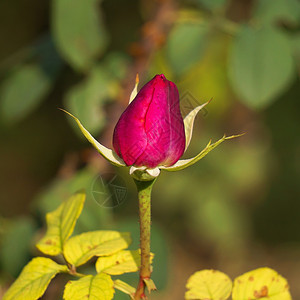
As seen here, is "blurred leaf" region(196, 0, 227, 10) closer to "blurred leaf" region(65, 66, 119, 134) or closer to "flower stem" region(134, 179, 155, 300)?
"blurred leaf" region(65, 66, 119, 134)

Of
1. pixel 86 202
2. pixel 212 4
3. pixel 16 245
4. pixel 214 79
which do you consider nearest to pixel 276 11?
pixel 212 4

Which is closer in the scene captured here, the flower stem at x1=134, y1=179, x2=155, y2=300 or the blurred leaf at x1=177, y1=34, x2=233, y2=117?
the flower stem at x1=134, y1=179, x2=155, y2=300

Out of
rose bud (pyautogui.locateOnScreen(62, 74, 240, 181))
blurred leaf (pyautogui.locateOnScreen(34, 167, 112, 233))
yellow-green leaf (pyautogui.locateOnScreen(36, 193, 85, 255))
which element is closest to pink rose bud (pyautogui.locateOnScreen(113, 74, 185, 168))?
rose bud (pyautogui.locateOnScreen(62, 74, 240, 181))

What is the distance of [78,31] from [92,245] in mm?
834

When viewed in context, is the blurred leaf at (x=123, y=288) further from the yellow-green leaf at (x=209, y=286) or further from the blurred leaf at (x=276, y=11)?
the blurred leaf at (x=276, y=11)

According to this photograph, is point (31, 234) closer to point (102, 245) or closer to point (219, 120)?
point (102, 245)

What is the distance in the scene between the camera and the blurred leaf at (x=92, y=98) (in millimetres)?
1431

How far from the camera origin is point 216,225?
258 cm

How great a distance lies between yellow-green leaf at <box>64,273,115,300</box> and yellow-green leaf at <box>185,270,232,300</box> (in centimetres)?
12

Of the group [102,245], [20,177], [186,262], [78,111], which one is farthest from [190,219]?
[102,245]

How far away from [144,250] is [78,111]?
0.88 m

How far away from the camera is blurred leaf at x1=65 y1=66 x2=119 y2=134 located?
1431 mm

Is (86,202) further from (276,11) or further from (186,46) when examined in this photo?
(276,11)

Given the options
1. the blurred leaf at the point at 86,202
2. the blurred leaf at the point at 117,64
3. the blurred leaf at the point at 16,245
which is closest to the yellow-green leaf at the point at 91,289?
the blurred leaf at the point at 86,202
